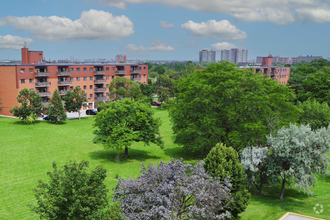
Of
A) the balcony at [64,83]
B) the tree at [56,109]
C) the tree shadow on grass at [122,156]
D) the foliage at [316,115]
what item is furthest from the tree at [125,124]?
the balcony at [64,83]

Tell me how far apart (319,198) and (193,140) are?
51.8ft

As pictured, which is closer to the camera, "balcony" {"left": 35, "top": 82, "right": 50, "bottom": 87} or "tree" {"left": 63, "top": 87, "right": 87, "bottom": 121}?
"tree" {"left": 63, "top": 87, "right": 87, "bottom": 121}

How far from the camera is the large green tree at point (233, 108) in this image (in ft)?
102

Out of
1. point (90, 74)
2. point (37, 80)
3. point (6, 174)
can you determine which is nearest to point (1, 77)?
point (37, 80)

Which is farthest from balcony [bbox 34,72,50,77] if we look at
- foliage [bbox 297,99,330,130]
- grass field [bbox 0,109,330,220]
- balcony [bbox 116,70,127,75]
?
foliage [bbox 297,99,330,130]

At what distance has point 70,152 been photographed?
40.4m

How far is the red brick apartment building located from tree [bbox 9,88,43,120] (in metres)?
7.12

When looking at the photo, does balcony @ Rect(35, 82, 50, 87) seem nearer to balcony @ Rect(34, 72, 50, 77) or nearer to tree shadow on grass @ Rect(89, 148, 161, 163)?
balcony @ Rect(34, 72, 50, 77)

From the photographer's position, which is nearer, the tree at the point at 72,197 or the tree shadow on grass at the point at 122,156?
the tree at the point at 72,197

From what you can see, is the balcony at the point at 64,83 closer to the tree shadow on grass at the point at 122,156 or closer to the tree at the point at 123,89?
the tree at the point at 123,89

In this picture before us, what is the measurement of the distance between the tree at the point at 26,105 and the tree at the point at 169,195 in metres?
48.1

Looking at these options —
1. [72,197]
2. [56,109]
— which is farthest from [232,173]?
[56,109]

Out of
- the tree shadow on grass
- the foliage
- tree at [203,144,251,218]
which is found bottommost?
the tree shadow on grass

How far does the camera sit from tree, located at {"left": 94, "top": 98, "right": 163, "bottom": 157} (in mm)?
35594
